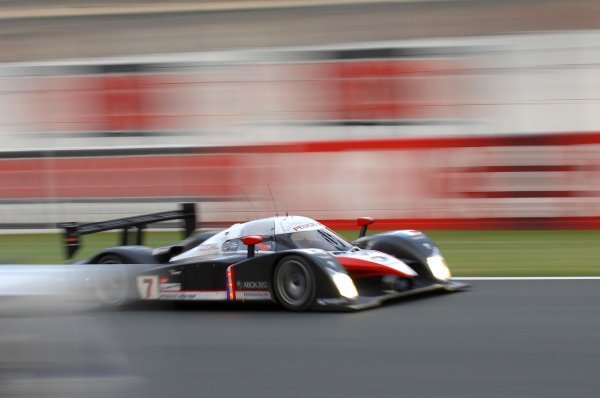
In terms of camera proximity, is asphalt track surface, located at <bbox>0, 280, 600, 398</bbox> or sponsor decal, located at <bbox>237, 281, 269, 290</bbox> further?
sponsor decal, located at <bbox>237, 281, 269, 290</bbox>

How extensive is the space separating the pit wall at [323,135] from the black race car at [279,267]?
4.07 m

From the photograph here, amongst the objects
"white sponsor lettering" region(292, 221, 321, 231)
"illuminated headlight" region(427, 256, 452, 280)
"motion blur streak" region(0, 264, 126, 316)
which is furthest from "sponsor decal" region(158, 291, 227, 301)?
"motion blur streak" region(0, 264, 126, 316)

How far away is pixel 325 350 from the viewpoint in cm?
682

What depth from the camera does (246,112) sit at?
1877 cm

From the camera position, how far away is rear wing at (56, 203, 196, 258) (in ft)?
30.1

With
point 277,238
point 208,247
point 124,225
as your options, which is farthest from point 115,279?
point 277,238

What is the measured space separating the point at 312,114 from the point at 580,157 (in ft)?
20.2

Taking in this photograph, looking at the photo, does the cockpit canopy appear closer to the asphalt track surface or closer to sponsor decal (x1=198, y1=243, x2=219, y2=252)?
sponsor decal (x1=198, y1=243, x2=219, y2=252)

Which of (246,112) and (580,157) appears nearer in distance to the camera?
(580,157)

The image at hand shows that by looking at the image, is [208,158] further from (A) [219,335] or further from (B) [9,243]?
(A) [219,335]

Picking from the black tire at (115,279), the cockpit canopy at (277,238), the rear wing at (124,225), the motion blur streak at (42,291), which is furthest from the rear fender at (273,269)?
the motion blur streak at (42,291)

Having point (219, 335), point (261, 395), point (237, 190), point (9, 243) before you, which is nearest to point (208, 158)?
point (237, 190)

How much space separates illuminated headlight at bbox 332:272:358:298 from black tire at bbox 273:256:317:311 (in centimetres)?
18

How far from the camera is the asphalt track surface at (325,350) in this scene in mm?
4152
